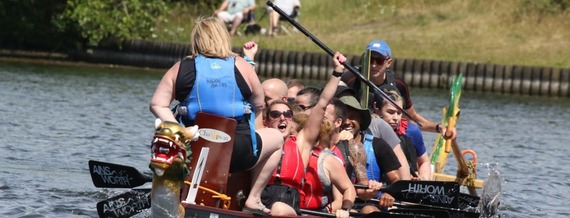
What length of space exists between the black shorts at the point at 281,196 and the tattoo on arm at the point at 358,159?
917 mm

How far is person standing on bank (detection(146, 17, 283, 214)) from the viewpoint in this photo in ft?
31.7

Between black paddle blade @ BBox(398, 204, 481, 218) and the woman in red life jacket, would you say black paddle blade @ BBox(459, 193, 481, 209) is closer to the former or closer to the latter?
black paddle blade @ BBox(398, 204, 481, 218)

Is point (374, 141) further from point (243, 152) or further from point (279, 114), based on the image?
point (243, 152)

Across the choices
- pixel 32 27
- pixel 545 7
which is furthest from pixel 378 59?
pixel 545 7

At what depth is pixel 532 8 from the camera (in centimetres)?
3531

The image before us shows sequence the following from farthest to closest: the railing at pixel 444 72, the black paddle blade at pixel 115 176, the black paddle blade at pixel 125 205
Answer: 1. the railing at pixel 444 72
2. the black paddle blade at pixel 125 205
3. the black paddle blade at pixel 115 176

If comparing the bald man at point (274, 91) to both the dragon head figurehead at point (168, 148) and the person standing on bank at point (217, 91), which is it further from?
the dragon head figurehead at point (168, 148)

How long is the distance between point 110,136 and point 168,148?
10.4 m

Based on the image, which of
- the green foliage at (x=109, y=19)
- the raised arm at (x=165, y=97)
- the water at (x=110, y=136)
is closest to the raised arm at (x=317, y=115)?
the raised arm at (x=165, y=97)

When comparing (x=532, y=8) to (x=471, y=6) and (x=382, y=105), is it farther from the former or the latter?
(x=382, y=105)

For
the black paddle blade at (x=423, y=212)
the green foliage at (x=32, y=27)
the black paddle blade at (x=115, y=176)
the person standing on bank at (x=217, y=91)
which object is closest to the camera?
the person standing on bank at (x=217, y=91)

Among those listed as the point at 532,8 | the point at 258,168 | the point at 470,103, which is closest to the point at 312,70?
the point at 470,103

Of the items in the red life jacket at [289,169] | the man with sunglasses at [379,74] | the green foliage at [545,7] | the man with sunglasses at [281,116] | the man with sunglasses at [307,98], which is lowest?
the red life jacket at [289,169]

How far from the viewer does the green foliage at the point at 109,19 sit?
107ft
